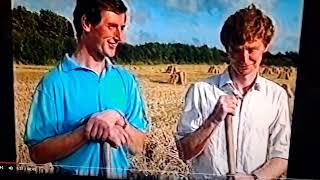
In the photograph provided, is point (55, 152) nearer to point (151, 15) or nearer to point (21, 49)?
point (21, 49)

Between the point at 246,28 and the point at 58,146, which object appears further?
the point at 58,146

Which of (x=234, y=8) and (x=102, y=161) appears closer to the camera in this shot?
(x=234, y=8)

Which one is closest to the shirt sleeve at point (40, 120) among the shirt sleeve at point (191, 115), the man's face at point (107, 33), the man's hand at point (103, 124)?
the man's hand at point (103, 124)

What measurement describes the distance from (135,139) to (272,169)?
402mm

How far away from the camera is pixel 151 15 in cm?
169

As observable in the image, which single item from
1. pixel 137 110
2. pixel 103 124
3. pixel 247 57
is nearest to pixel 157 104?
pixel 137 110

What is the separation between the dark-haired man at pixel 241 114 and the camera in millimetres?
1670

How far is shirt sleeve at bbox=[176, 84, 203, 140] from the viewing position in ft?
5.62

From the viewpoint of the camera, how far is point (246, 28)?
1.67 meters

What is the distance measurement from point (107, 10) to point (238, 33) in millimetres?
380

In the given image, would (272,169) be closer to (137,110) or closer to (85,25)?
(137,110)

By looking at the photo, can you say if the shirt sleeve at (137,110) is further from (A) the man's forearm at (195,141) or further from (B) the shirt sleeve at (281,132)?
(B) the shirt sleeve at (281,132)

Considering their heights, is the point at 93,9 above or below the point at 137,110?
above

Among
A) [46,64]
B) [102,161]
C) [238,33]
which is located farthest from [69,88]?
[238,33]
